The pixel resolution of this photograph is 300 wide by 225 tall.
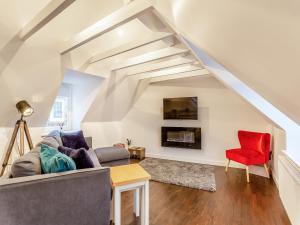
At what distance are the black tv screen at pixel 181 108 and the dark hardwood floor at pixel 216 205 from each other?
1.88 meters

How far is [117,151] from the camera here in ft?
11.6

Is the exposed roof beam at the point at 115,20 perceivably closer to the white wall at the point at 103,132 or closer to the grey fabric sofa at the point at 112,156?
the grey fabric sofa at the point at 112,156

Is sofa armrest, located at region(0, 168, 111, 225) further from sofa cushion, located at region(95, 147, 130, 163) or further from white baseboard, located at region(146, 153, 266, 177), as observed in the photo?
white baseboard, located at region(146, 153, 266, 177)

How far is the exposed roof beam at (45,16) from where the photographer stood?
1.79 m

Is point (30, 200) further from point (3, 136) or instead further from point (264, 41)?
point (3, 136)

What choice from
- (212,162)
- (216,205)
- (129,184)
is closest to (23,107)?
(129,184)

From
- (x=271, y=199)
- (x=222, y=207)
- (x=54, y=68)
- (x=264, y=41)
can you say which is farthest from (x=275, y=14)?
(x=54, y=68)

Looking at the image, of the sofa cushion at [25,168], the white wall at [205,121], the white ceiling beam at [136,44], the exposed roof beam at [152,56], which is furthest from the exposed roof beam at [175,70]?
the sofa cushion at [25,168]

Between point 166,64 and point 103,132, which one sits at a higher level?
point 166,64

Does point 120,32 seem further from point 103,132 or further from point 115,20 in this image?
point 103,132

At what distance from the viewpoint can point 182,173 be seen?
3.83 m

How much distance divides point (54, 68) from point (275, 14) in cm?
315

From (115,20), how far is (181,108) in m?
3.13

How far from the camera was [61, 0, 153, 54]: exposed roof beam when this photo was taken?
6.23 feet
